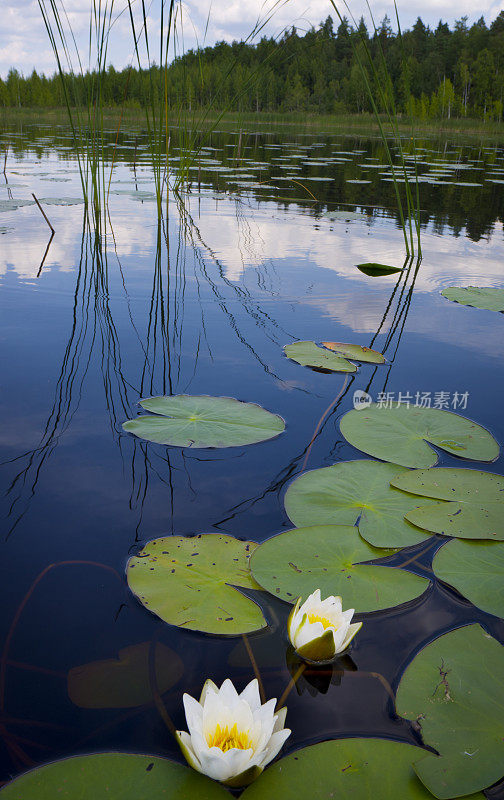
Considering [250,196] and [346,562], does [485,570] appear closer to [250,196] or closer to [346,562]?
[346,562]

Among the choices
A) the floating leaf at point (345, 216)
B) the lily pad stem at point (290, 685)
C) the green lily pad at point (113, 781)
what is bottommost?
the lily pad stem at point (290, 685)

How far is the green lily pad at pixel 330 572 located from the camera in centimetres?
78

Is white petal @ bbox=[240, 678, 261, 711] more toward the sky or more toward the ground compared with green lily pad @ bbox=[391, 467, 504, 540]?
more toward the sky

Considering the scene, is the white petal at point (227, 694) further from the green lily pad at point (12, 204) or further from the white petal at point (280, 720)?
the green lily pad at point (12, 204)

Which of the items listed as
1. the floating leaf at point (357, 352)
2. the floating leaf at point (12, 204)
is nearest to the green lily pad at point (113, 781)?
the floating leaf at point (357, 352)

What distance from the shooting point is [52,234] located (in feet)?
9.99

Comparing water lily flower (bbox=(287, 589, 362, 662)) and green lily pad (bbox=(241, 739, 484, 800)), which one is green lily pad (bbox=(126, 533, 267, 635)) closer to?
water lily flower (bbox=(287, 589, 362, 662))

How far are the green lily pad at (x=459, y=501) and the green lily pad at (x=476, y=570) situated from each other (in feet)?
0.08

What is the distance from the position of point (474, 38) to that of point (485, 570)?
43.1 meters

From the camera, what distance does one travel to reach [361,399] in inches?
55.4

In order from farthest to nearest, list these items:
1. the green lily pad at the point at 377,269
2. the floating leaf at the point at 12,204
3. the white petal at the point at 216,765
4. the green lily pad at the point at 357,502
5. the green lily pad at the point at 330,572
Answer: the floating leaf at the point at 12,204 < the green lily pad at the point at 377,269 < the green lily pad at the point at 357,502 < the green lily pad at the point at 330,572 < the white petal at the point at 216,765

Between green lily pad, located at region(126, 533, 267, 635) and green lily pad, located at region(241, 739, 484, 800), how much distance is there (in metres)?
0.18

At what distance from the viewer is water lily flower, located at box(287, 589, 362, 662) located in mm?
669

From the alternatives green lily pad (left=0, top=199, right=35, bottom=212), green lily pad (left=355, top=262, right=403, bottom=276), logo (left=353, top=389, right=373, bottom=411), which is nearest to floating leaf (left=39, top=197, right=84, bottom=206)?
green lily pad (left=0, top=199, right=35, bottom=212)
